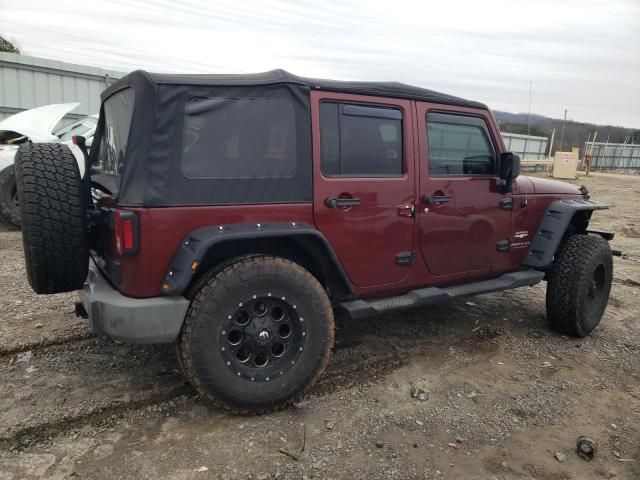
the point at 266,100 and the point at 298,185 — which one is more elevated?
the point at 266,100

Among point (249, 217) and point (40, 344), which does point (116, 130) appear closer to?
point (249, 217)

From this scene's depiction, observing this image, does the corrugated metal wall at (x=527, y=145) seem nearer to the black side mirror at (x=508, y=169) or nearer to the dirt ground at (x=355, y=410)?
the black side mirror at (x=508, y=169)

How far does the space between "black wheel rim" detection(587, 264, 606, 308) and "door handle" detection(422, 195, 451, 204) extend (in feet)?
5.93

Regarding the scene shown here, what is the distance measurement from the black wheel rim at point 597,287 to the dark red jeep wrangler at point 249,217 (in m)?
1.54

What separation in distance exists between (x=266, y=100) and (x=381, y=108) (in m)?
0.88

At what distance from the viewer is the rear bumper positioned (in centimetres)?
259

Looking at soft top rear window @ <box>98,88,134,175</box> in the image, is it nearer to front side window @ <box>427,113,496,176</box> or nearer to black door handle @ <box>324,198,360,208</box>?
black door handle @ <box>324,198,360,208</box>

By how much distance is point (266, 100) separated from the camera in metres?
2.94

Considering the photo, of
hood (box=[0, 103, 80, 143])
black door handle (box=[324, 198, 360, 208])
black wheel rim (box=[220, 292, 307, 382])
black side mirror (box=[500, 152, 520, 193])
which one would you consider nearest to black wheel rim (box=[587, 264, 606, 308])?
black side mirror (box=[500, 152, 520, 193])

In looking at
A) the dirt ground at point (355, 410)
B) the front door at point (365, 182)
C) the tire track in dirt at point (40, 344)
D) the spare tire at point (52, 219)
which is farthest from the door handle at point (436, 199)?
the tire track in dirt at point (40, 344)

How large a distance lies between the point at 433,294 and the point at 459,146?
45.9 inches

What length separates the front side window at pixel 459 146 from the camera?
3.68 m

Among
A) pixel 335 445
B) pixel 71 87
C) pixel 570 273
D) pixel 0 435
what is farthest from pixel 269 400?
pixel 71 87

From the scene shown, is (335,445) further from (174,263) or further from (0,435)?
(0,435)
